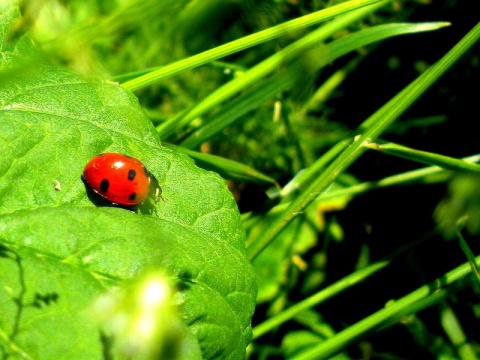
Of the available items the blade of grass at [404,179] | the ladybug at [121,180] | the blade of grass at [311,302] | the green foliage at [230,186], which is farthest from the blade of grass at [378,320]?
the ladybug at [121,180]

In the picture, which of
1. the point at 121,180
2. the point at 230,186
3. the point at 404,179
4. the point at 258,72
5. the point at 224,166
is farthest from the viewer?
the point at 230,186

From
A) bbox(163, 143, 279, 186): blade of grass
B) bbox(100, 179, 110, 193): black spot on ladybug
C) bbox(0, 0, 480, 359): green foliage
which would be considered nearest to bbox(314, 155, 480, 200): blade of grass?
bbox(0, 0, 480, 359): green foliage

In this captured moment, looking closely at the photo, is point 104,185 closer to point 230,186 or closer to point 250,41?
point 250,41

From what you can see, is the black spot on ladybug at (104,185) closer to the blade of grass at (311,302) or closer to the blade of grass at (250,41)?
the blade of grass at (250,41)

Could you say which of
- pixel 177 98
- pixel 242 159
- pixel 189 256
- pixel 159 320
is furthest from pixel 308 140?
pixel 159 320

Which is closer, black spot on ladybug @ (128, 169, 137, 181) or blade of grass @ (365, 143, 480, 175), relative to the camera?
black spot on ladybug @ (128, 169, 137, 181)

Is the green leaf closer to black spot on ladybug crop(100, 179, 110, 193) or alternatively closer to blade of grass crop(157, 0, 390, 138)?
black spot on ladybug crop(100, 179, 110, 193)

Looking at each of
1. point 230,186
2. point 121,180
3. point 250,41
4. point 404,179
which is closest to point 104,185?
point 121,180
